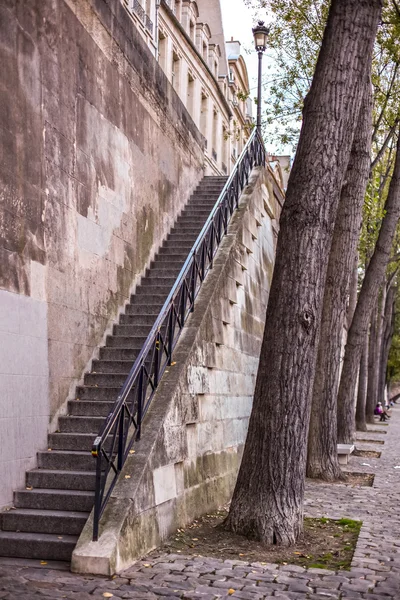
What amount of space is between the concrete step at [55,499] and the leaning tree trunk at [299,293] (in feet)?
5.11

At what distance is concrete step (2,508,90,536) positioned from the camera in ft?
24.5

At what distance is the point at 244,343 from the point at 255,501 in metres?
5.25

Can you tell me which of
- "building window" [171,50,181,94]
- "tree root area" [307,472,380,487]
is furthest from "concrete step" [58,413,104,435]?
"building window" [171,50,181,94]

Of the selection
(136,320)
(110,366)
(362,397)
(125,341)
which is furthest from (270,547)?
(362,397)

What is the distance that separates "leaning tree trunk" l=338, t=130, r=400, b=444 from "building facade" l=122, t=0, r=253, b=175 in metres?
5.23

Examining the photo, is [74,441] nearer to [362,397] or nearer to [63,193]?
[63,193]

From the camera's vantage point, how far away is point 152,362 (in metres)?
8.62

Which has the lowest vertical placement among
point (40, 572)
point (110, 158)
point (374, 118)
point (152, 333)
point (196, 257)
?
point (40, 572)

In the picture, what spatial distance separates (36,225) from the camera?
8.77 m

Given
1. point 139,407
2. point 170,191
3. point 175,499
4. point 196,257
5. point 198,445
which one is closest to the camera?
point 139,407

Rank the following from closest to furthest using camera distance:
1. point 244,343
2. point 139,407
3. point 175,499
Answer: point 139,407 < point 175,499 < point 244,343

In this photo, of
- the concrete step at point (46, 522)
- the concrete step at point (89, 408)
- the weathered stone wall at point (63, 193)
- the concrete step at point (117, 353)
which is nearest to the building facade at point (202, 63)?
the weathered stone wall at point (63, 193)

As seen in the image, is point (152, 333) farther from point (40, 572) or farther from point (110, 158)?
point (110, 158)

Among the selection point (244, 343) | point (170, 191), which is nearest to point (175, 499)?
point (244, 343)
